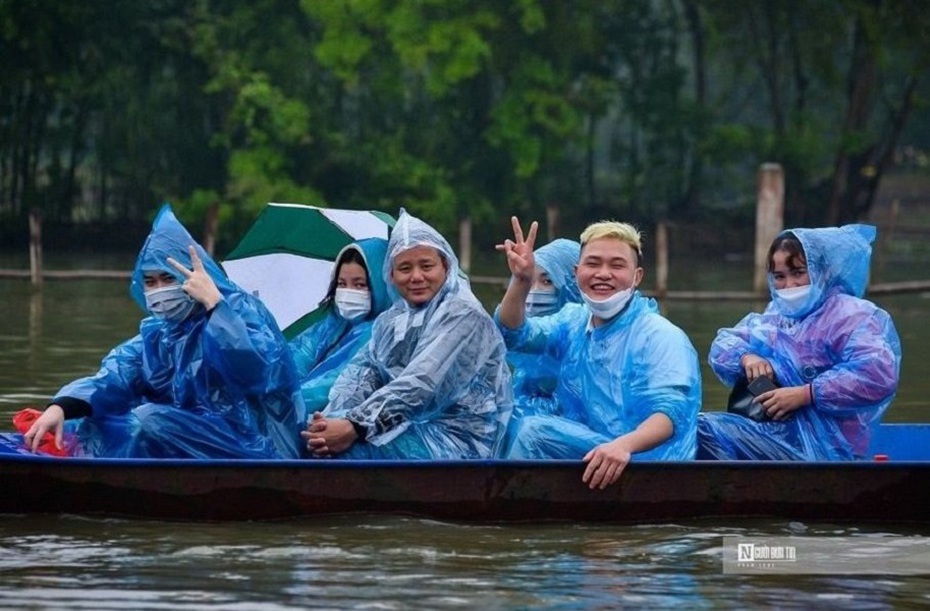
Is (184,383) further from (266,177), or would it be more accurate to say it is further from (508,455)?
(266,177)

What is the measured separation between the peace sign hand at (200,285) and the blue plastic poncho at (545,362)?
58.4 inches

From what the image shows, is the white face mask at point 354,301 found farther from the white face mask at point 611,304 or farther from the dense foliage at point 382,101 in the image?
the dense foliage at point 382,101

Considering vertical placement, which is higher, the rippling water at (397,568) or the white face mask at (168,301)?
the white face mask at (168,301)

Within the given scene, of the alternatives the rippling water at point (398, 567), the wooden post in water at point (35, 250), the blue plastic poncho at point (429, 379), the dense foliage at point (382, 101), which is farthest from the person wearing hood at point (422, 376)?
the dense foliage at point (382, 101)

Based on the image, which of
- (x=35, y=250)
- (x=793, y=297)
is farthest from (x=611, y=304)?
(x=35, y=250)

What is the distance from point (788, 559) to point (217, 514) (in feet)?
7.53

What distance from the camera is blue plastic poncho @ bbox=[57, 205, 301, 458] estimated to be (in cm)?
753

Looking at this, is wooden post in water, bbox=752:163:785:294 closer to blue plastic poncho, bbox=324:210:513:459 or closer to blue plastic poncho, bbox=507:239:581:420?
blue plastic poncho, bbox=507:239:581:420

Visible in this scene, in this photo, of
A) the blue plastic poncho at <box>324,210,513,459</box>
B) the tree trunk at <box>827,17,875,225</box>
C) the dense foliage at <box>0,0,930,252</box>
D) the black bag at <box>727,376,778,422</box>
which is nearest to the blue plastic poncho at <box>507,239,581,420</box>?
the blue plastic poncho at <box>324,210,513,459</box>

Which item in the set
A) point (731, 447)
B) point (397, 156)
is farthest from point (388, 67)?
point (731, 447)

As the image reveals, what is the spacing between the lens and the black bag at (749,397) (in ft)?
27.0

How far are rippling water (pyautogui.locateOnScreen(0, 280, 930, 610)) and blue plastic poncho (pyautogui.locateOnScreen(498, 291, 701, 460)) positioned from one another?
36cm

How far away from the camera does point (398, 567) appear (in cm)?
711

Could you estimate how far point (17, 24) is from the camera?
28.9 metres
